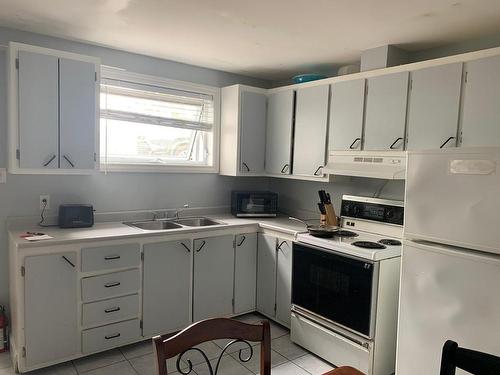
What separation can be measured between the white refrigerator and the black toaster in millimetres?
2259

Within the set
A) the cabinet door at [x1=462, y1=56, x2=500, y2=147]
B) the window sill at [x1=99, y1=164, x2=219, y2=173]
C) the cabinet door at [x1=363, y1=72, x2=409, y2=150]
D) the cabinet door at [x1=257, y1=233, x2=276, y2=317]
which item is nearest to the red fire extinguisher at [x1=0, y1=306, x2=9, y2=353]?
the window sill at [x1=99, y1=164, x2=219, y2=173]

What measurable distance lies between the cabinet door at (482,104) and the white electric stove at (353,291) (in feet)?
2.57

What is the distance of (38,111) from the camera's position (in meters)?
2.62

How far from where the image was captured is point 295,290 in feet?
9.86

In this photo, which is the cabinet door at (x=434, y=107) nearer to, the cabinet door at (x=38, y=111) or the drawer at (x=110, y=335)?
the drawer at (x=110, y=335)

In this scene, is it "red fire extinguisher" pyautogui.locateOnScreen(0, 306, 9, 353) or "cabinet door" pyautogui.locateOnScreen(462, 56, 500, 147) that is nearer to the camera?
"cabinet door" pyautogui.locateOnScreen(462, 56, 500, 147)

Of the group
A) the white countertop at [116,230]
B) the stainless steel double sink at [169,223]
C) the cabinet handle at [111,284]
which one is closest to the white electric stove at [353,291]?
the white countertop at [116,230]

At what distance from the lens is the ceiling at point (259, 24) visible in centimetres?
218

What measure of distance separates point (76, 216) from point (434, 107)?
2680 mm

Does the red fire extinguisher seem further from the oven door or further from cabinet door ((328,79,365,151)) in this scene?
cabinet door ((328,79,365,151))

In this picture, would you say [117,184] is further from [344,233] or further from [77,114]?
[344,233]

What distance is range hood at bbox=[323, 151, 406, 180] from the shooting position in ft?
8.78

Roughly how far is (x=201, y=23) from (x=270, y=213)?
1.91m

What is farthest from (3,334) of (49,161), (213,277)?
(213,277)
